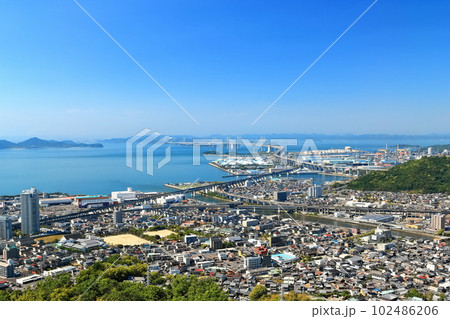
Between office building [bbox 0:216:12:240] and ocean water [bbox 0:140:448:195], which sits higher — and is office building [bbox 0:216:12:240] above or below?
below

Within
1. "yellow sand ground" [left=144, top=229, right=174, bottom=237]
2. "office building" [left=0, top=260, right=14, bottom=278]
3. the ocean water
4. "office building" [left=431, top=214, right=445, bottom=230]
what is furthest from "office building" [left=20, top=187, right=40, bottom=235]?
"office building" [left=431, top=214, right=445, bottom=230]

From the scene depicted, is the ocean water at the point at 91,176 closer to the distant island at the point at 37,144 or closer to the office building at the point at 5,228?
the office building at the point at 5,228

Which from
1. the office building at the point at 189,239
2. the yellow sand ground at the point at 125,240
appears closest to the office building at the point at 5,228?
the yellow sand ground at the point at 125,240

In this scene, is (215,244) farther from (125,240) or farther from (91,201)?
(91,201)

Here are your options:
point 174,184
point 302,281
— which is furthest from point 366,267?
point 174,184

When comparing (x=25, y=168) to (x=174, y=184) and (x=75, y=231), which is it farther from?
(x=75, y=231)

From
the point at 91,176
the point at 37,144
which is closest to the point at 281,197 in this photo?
the point at 91,176

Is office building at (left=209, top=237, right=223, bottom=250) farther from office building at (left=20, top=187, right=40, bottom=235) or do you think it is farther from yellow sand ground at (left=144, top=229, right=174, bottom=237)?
office building at (left=20, top=187, right=40, bottom=235)
